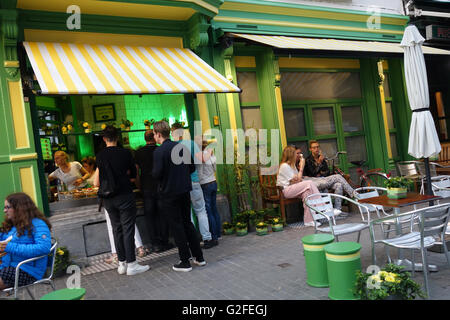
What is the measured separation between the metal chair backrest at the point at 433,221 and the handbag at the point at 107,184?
12.0ft

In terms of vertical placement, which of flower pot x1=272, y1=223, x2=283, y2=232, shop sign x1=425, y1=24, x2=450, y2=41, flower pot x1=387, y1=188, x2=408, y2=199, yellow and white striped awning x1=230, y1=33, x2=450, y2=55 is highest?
shop sign x1=425, y1=24, x2=450, y2=41

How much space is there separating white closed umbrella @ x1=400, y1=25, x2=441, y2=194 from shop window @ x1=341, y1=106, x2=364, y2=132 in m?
4.74

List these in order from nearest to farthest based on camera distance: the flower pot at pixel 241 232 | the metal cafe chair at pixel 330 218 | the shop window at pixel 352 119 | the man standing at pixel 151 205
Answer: the metal cafe chair at pixel 330 218, the man standing at pixel 151 205, the flower pot at pixel 241 232, the shop window at pixel 352 119

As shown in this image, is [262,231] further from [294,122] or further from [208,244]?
[294,122]

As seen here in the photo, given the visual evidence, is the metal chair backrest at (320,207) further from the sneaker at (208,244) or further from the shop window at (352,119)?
the shop window at (352,119)

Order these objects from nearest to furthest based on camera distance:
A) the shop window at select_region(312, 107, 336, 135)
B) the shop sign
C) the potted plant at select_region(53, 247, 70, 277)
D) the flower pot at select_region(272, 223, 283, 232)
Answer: the potted plant at select_region(53, 247, 70, 277), the flower pot at select_region(272, 223, 283, 232), the shop window at select_region(312, 107, 336, 135), the shop sign

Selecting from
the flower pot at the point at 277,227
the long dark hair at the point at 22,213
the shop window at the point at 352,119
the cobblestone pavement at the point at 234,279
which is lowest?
the cobblestone pavement at the point at 234,279

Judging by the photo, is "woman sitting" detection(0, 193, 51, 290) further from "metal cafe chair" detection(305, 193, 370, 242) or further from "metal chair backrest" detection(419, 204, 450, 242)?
"metal chair backrest" detection(419, 204, 450, 242)

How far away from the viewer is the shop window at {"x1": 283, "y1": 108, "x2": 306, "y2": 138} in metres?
9.03

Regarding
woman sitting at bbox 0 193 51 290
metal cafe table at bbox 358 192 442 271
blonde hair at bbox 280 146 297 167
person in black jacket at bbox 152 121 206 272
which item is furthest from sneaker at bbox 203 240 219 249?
woman sitting at bbox 0 193 51 290

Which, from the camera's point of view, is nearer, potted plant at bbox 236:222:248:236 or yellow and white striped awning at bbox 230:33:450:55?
potted plant at bbox 236:222:248:236

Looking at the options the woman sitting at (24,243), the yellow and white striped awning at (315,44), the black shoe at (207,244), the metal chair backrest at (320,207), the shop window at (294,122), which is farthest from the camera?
the shop window at (294,122)

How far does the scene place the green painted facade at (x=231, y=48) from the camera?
19.2 ft

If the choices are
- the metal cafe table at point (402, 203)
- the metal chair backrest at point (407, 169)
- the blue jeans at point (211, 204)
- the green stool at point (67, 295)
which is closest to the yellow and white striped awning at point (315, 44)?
the metal chair backrest at point (407, 169)
